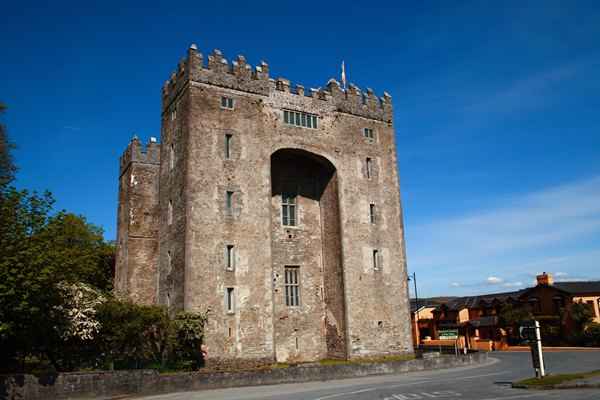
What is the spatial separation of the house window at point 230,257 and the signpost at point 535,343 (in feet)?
51.5

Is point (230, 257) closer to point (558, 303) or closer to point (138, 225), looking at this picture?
point (138, 225)

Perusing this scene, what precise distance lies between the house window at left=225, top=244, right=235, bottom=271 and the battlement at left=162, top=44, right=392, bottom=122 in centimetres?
1024

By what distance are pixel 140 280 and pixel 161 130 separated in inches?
403

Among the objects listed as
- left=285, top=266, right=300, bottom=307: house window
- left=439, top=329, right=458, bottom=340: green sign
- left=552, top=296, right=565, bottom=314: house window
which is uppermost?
left=285, top=266, right=300, bottom=307: house window

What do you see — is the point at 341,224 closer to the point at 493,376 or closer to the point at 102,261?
the point at 493,376

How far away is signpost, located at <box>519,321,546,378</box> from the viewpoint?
20.5m

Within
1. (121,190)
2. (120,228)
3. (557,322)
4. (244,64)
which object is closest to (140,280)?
(120,228)

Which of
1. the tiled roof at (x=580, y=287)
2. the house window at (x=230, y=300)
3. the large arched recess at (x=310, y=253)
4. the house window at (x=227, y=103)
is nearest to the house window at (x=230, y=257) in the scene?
the house window at (x=230, y=300)

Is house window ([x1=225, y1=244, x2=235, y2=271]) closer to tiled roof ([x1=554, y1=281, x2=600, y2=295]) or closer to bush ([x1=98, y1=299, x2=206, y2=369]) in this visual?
bush ([x1=98, y1=299, x2=206, y2=369])

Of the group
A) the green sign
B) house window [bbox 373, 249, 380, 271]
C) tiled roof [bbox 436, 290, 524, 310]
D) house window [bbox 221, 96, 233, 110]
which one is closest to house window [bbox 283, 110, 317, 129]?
house window [bbox 221, 96, 233, 110]

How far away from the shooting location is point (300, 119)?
116 ft

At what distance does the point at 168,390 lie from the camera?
70.9ft

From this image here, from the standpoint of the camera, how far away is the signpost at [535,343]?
2045cm

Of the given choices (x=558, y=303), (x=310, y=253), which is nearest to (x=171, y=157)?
(x=310, y=253)
